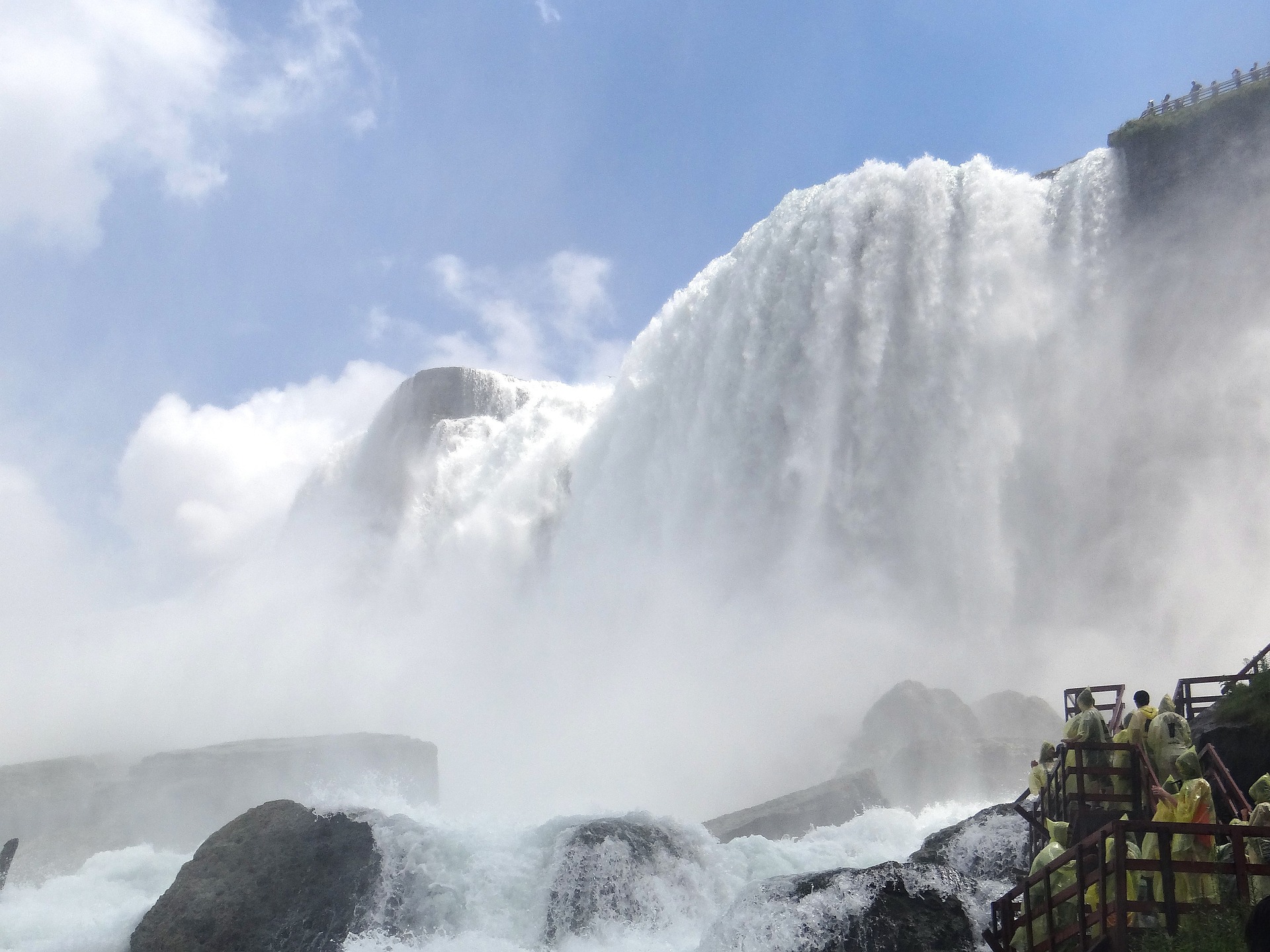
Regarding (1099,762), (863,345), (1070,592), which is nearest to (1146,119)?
(863,345)

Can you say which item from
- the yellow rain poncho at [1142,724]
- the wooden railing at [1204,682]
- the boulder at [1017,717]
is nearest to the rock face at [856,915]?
the yellow rain poncho at [1142,724]

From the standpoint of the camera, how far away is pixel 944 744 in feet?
79.9

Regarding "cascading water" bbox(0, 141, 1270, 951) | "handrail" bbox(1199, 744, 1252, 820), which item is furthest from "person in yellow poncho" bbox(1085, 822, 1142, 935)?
"cascading water" bbox(0, 141, 1270, 951)

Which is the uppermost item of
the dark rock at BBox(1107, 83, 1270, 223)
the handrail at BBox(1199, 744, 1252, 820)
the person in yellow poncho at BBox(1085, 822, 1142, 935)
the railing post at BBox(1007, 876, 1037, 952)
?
the dark rock at BBox(1107, 83, 1270, 223)

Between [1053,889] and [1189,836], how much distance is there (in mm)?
1449

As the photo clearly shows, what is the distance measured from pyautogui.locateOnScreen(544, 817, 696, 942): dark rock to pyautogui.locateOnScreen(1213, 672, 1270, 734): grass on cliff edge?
7759 mm

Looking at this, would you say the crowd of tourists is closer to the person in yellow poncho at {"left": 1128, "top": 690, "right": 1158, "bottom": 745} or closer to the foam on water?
the person in yellow poncho at {"left": 1128, "top": 690, "right": 1158, "bottom": 745}

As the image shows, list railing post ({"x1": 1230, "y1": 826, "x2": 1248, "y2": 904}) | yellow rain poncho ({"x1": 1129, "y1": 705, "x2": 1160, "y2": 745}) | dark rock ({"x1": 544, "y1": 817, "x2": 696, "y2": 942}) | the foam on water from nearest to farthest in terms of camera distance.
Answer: railing post ({"x1": 1230, "y1": 826, "x2": 1248, "y2": 904})
yellow rain poncho ({"x1": 1129, "y1": 705, "x2": 1160, "y2": 745})
dark rock ({"x1": 544, "y1": 817, "x2": 696, "y2": 942})
the foam on water

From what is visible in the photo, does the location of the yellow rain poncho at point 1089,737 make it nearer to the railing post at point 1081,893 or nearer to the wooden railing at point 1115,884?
the wooden railing at point 1115,884

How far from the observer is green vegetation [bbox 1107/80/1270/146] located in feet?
101


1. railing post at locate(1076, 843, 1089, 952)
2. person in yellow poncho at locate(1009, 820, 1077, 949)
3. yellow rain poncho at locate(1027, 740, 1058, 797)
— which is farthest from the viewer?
yellow rain poncho at locate(1027, 740, 1058, 797)

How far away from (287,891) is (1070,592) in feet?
85.9

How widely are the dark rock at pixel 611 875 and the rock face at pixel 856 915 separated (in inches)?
109

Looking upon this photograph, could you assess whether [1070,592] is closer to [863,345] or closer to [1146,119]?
[863,345]
